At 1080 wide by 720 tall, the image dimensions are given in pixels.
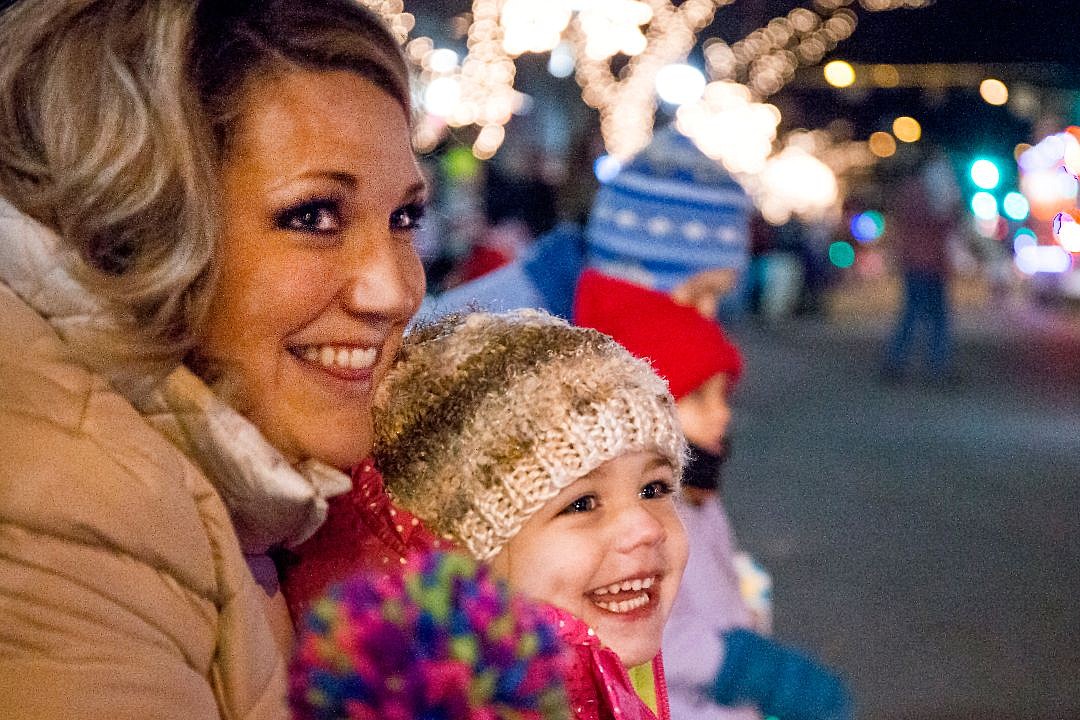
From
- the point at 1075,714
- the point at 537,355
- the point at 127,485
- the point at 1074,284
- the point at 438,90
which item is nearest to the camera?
the point at 127,485

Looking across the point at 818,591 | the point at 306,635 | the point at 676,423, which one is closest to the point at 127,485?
the point at 306,635

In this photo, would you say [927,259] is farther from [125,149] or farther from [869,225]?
[869,225]

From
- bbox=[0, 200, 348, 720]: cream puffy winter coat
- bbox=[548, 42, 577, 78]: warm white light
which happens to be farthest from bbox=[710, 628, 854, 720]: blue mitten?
bbox=[548, 42, 577, 78]: warm white light

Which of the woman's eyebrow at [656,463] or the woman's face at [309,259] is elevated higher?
the woman's face at [309,259]

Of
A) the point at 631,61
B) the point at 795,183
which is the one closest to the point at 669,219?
the point at 631,61

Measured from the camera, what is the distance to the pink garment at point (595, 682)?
162cm

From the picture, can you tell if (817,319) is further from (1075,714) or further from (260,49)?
(260,49)

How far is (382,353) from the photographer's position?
5.40ft

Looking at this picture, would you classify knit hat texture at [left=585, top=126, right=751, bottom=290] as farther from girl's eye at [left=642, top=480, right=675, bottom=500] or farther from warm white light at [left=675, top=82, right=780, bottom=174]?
warm white light at [left=675, top=82, right=780, bottom=174]

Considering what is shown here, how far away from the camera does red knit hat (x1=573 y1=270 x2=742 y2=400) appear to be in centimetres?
320

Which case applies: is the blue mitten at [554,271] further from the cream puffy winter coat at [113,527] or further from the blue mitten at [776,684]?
the cream puffy winter coat at [113,527]

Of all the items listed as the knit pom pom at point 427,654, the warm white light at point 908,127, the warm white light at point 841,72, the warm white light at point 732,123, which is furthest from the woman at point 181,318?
the warm white light at point 908,127

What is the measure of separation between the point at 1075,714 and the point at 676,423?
359cm

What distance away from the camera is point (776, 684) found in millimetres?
2680
